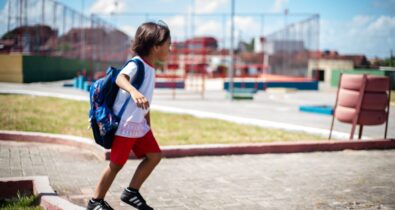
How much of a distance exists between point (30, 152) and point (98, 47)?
25521 millimetres

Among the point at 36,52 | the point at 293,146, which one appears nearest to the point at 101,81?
the point at 293,146

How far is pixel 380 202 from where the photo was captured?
450cm

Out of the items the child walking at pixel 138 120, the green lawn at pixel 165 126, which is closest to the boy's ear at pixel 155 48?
the child walking at pixel 138 120

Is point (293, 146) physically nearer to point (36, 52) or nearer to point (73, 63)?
point (36, 52)

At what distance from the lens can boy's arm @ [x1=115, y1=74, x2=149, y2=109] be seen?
338cm

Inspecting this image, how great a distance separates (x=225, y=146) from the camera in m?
7.08

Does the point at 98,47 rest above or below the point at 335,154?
above

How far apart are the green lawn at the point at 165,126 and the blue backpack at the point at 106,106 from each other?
12.3 feet

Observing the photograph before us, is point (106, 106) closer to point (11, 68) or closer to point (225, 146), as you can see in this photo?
point (225, 146)

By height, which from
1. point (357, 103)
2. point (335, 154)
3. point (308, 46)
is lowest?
point (335, 154)

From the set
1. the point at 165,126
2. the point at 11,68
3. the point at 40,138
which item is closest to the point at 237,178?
the point at 40,138

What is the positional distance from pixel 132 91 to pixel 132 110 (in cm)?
34

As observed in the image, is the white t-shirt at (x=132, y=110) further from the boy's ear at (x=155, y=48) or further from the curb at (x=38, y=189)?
the curb at (x=38, y=189)

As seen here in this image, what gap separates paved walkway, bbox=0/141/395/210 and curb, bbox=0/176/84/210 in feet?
0.80
